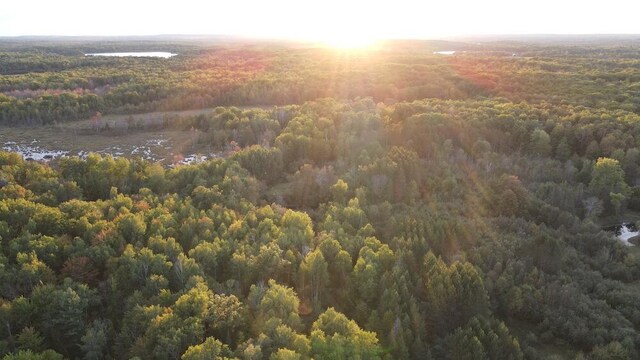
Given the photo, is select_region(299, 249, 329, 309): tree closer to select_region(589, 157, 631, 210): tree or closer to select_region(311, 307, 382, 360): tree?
select_region(311, 307, 382, 360): tree

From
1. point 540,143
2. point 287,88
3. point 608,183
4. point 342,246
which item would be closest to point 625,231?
point 608,183

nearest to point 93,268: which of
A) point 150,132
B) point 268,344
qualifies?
point 268,344

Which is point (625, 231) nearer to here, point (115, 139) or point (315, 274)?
A: point (315, 274)

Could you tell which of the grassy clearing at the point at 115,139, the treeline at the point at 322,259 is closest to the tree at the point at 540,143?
the treeline at the point at 322,259

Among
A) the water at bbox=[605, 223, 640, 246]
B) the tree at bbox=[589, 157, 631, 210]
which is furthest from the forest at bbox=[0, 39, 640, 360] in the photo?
the water at bbox=[605, 223, 640, 246]

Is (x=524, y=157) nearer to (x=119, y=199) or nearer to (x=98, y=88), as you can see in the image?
(x=119, y=199)
